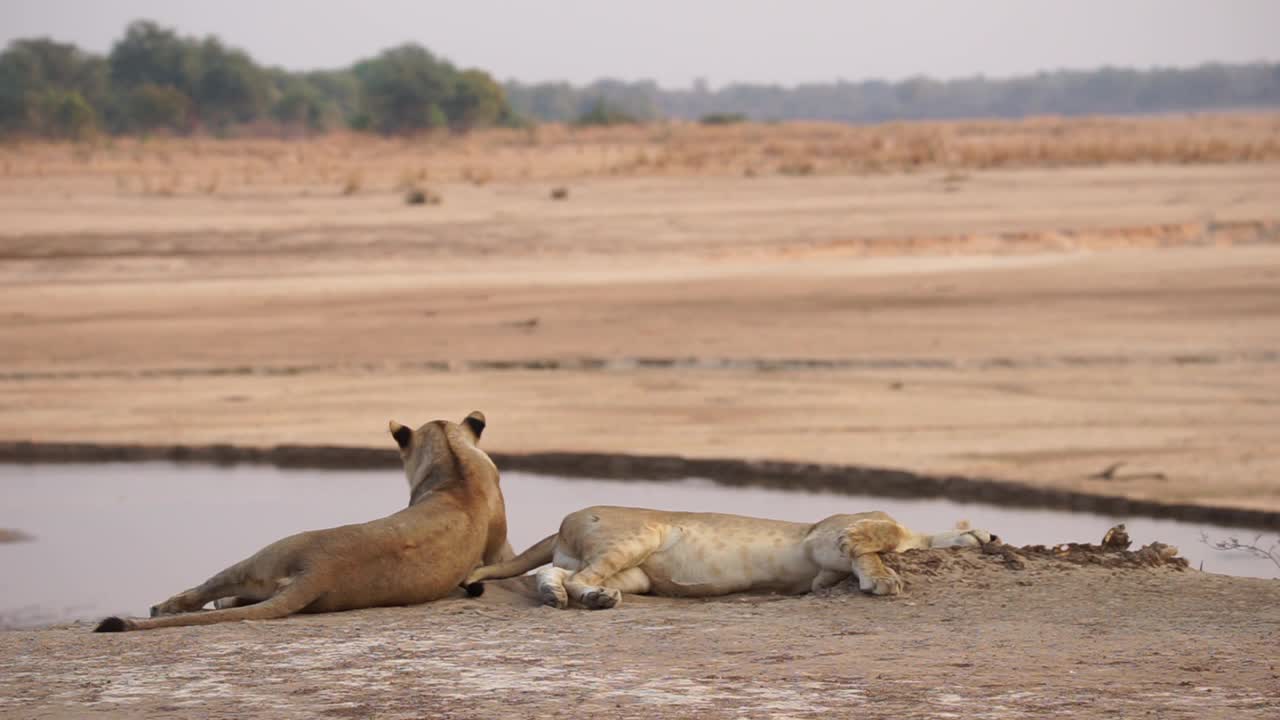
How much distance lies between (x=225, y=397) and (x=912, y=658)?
9.90 meters

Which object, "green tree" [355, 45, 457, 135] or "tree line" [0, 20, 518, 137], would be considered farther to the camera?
"green tree" [355, 45, 457, 135]

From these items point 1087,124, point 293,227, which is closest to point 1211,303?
point 293,227

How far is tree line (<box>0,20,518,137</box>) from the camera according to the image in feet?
218

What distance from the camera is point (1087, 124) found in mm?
74938

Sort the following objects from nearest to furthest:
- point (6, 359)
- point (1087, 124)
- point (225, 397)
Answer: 1. point (225, 397)
2. point (6, 359)
3. point (1087, 124)

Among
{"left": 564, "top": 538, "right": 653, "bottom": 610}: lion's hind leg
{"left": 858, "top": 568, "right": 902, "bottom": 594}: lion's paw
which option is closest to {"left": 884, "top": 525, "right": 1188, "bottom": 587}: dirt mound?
{"left": 858, "top": 568, "right": 902, "bottom": 594}: lion's paw

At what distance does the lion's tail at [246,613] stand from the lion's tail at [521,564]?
867 mm

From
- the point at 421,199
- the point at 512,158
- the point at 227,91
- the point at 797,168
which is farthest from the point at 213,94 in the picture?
the point at 421,199

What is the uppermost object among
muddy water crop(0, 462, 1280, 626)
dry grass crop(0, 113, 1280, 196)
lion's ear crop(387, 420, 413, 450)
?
dry grass crop(0, 113, 1280, 196)

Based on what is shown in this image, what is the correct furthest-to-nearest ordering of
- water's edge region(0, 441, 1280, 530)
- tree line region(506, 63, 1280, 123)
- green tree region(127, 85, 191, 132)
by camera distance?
tree line region(506, 63, 1280, 123), green tree region(127, 85, 191, 132), water's edge region(0, 441, 1280, 530)

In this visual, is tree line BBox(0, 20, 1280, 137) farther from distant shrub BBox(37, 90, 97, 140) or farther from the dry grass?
the dry grass

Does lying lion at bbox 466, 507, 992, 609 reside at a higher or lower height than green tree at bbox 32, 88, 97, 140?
lower

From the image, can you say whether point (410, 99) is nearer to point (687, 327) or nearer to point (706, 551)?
point (687, 327)

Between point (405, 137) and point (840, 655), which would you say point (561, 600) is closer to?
point (840, 655)
